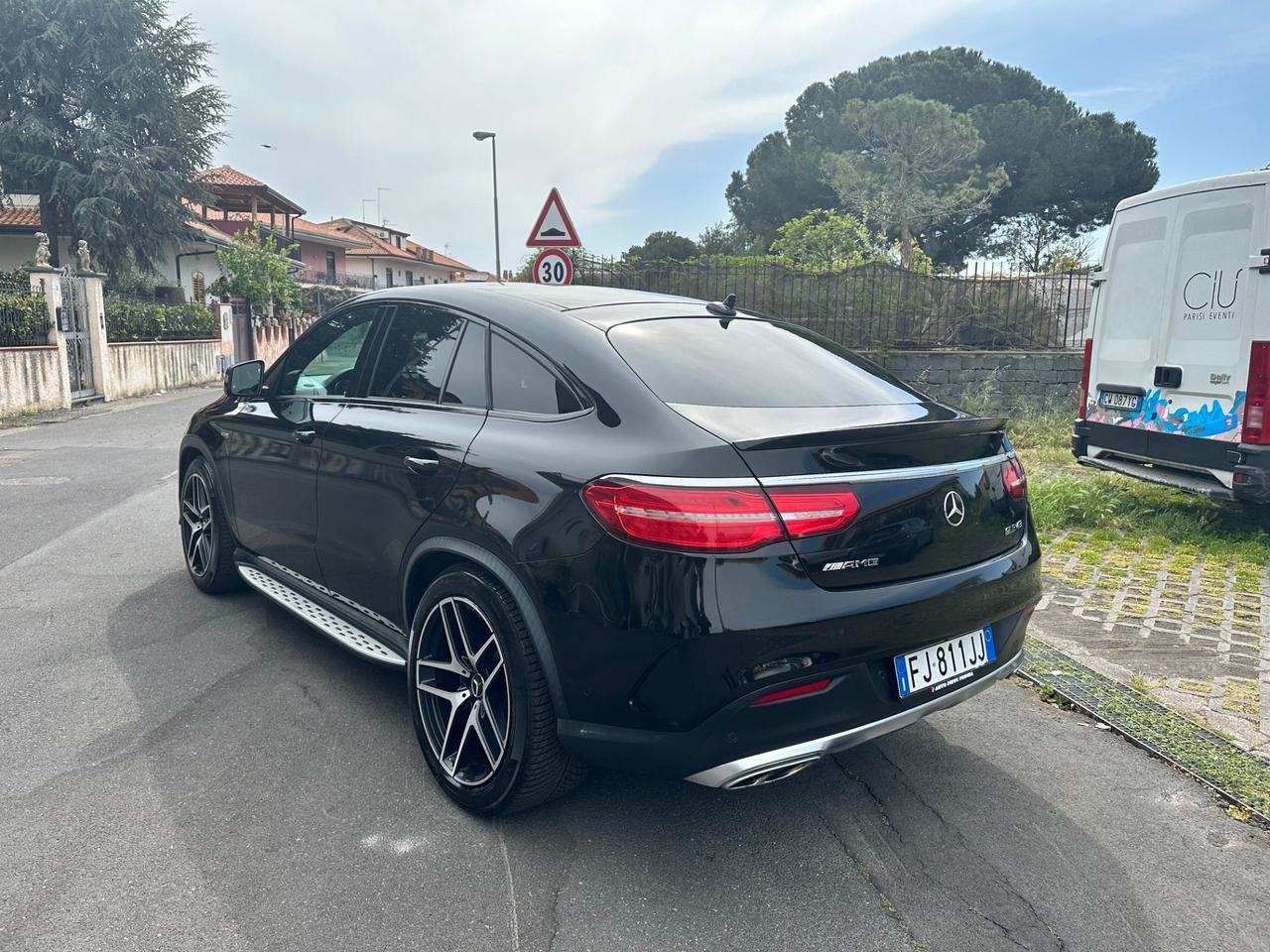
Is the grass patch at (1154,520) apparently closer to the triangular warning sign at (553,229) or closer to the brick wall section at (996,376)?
the brick wall section at (996,376)

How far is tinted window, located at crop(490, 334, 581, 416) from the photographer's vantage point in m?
2.97

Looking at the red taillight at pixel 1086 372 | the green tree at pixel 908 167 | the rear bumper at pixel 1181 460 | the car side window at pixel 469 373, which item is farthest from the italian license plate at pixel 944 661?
the green tree at pixel 908 167

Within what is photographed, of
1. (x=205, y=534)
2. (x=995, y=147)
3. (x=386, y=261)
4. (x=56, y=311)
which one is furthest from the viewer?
(x=386, y=261)

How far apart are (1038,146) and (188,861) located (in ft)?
168

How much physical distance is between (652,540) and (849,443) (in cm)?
64

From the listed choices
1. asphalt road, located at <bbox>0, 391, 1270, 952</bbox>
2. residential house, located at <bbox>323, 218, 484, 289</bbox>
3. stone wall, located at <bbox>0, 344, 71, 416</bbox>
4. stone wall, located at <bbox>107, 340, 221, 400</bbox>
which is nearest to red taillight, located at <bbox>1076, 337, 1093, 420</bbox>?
asphalt road, located at <bbox>0, 391, 1270, 952</bbox>

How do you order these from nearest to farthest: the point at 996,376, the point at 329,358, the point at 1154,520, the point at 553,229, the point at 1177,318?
the point at 329,358, the point at 1177,318, the point at 1154,520, the point at 553,229, the point at 996,376

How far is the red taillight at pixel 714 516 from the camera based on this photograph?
2.45m

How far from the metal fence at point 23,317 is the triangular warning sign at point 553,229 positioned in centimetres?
1067

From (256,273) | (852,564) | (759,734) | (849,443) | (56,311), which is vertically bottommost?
(759,734)

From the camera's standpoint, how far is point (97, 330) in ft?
59.6

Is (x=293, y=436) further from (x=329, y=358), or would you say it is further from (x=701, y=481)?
(x=701, y=481)

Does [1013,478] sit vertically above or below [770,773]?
above

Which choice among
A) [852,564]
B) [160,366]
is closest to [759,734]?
[852,564]
